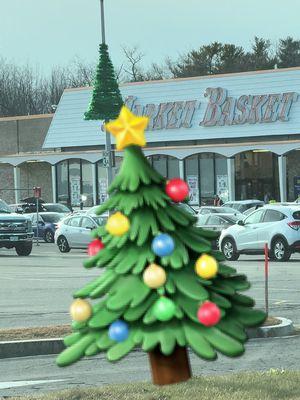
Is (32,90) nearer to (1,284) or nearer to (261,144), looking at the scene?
(261,144)

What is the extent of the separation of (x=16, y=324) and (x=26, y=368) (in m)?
3.85

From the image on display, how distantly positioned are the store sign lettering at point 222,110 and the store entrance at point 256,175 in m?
3.03

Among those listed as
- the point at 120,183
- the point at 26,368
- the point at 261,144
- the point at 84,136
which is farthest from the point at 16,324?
the point at 84,136

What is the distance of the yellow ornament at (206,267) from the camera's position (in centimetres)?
271

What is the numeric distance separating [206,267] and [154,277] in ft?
0.44

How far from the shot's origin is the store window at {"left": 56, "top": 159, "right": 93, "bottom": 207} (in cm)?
6538

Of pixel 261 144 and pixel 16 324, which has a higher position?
pixel 261 144

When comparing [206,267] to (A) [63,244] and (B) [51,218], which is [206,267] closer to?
(A) [63,244]

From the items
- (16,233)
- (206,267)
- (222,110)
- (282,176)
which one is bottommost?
(16,233)

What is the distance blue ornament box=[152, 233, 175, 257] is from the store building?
5221 centimetres

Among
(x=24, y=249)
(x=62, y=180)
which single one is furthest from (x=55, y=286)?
(x=62, y=180)

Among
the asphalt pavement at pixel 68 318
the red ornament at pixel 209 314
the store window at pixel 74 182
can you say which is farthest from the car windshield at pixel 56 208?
the red ornament at pixel 209 314

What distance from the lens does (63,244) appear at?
131 ft

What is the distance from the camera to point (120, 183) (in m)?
2.83
